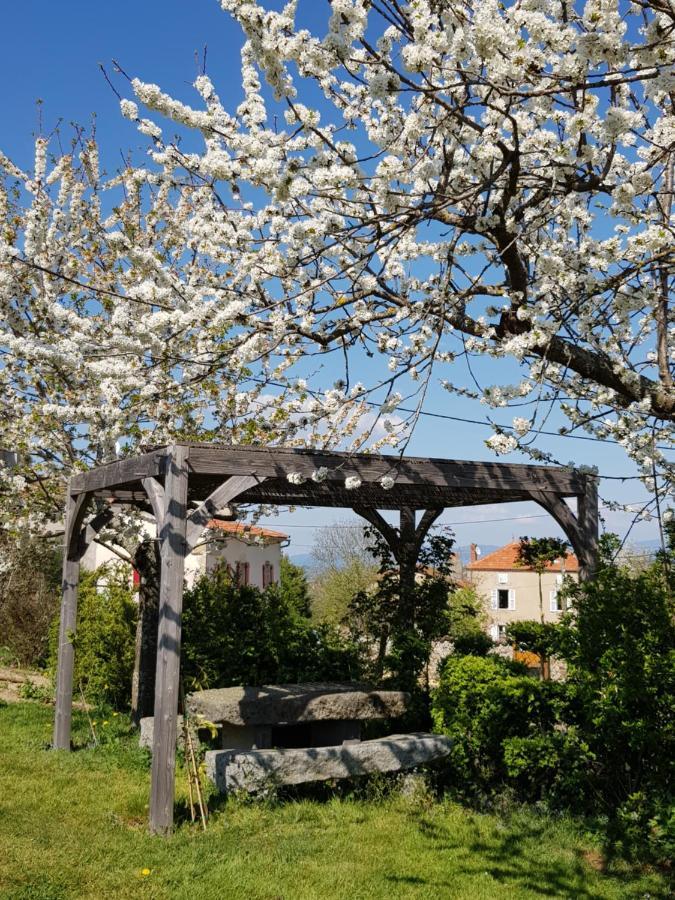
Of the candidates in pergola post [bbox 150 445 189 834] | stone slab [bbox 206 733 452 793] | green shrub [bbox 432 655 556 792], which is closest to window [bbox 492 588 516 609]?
green shrub [bbox 432 655 556 792]

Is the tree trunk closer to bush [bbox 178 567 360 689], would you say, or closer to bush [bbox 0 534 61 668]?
bush [bbox 178 567 360 689]

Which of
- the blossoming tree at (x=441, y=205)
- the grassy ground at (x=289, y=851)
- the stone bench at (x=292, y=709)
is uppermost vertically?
the blossoming tree at (x=441, y=205)

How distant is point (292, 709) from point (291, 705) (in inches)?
1.4

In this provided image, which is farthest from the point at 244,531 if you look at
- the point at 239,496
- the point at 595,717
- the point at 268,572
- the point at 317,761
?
the point at 268,572

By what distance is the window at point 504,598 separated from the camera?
40.4 metres

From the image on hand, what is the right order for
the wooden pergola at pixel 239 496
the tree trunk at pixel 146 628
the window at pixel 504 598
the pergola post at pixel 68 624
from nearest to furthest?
the wooden pergola at pixel 239 496 → the pergola post at pixel 68 624 → the tree trunk at pixel 146 628 → the window at pixel 504 598

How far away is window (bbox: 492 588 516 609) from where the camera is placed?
40406 mm

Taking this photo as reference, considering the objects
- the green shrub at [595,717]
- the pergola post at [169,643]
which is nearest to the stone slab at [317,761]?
the green shrub at [595,717]

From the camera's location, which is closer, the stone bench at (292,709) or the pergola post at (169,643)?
the pergola post at (169,643)

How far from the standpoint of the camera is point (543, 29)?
3326mm

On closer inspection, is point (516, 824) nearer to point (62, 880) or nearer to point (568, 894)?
point (568, 894)

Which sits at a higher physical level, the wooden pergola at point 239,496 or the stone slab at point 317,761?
the wooden pergola at point 239,496

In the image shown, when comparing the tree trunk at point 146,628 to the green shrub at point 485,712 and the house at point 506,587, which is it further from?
the house at point 506,587

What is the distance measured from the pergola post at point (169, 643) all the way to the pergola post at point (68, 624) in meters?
2.44
